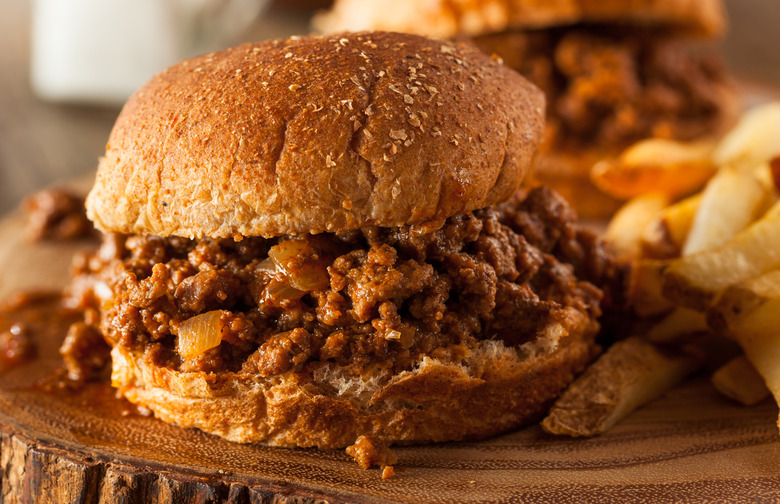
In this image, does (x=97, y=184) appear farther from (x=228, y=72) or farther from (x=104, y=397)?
(x=104, y=397)

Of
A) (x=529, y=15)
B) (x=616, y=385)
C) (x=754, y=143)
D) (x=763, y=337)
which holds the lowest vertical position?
(x=616, y=385)

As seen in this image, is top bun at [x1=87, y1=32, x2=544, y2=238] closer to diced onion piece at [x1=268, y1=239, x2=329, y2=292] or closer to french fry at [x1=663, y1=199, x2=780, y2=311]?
diced onion piece at [x1=268, y1=239, x2=329, y2=292]

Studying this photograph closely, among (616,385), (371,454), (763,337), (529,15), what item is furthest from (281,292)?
(529,15)

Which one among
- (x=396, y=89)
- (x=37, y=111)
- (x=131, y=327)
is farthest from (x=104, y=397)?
(x=37, y=111)

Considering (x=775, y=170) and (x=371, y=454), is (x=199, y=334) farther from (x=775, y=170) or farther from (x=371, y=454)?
(x=775, y=170)

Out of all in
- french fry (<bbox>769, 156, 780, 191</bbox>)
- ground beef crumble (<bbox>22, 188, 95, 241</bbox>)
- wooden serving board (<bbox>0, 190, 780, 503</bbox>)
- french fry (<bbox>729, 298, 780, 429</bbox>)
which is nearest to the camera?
wooden serving board (<bbox>0, 190, 780, 503</bbox>)

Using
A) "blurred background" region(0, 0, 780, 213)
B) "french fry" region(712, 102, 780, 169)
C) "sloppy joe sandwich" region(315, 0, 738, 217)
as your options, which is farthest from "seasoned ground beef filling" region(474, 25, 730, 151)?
"blurred background" region(0, 0, 780, 213)
